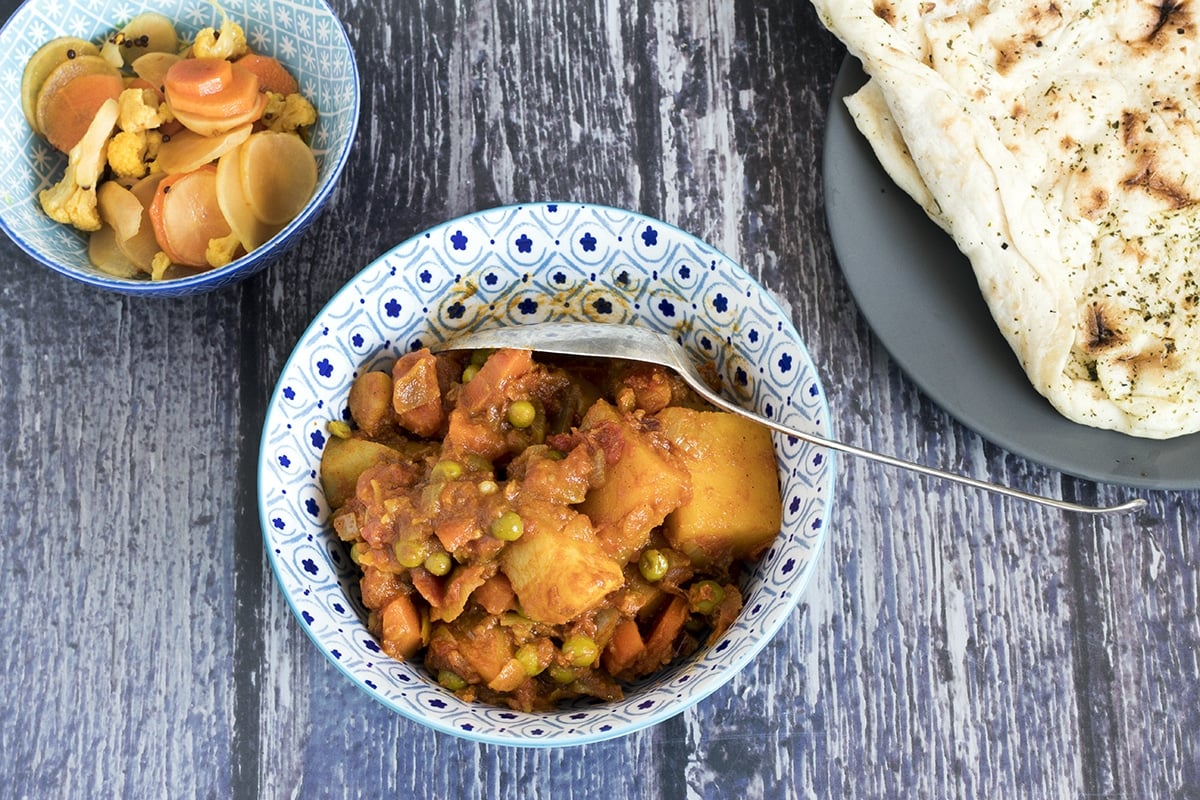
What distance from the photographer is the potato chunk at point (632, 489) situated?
2152mm

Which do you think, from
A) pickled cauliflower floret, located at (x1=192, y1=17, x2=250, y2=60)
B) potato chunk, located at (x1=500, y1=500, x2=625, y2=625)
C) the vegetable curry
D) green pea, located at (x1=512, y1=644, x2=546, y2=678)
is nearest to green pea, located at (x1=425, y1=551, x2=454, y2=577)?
the vegetable curry

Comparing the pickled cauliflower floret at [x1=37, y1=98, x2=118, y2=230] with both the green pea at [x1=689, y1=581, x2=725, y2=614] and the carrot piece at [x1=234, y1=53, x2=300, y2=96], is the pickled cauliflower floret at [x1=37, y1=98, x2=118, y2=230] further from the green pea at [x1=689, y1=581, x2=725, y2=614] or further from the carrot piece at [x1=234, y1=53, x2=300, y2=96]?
the green pea at [x1=689, y1=581, x2=725, y2=614]

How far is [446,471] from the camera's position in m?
2.18

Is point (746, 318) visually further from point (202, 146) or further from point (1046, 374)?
point (202, 146)

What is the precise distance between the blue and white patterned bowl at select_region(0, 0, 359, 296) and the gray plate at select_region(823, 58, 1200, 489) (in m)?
1.35

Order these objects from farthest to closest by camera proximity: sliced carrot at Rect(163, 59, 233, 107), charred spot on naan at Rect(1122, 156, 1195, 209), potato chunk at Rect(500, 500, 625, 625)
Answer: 1. charred spot on naan at Rect(1122, 156, 1195, 209)
2. sliced carrot at Rect(163, 59, 233, 107)
3. potato chunk at Rect(500, 500, 625, 625)

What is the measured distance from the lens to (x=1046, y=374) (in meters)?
2.59

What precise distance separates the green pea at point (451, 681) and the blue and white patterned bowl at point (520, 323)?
0.03 meters

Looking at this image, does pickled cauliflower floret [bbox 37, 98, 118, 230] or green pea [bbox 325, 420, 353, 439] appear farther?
pickled cauliflower floret [bbox 37, 98, 118, 230]

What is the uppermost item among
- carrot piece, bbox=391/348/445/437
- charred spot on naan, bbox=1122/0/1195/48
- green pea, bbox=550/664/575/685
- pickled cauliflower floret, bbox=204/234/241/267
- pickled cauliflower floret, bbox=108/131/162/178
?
charred spot on naan, bbox=1122/0/1195/48

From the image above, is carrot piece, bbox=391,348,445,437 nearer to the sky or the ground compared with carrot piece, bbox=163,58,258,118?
nearer to the ground

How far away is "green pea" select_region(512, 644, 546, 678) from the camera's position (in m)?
2.19

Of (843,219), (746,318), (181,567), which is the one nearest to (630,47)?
(843,219)

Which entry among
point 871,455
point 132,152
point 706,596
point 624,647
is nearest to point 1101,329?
point 871,455
